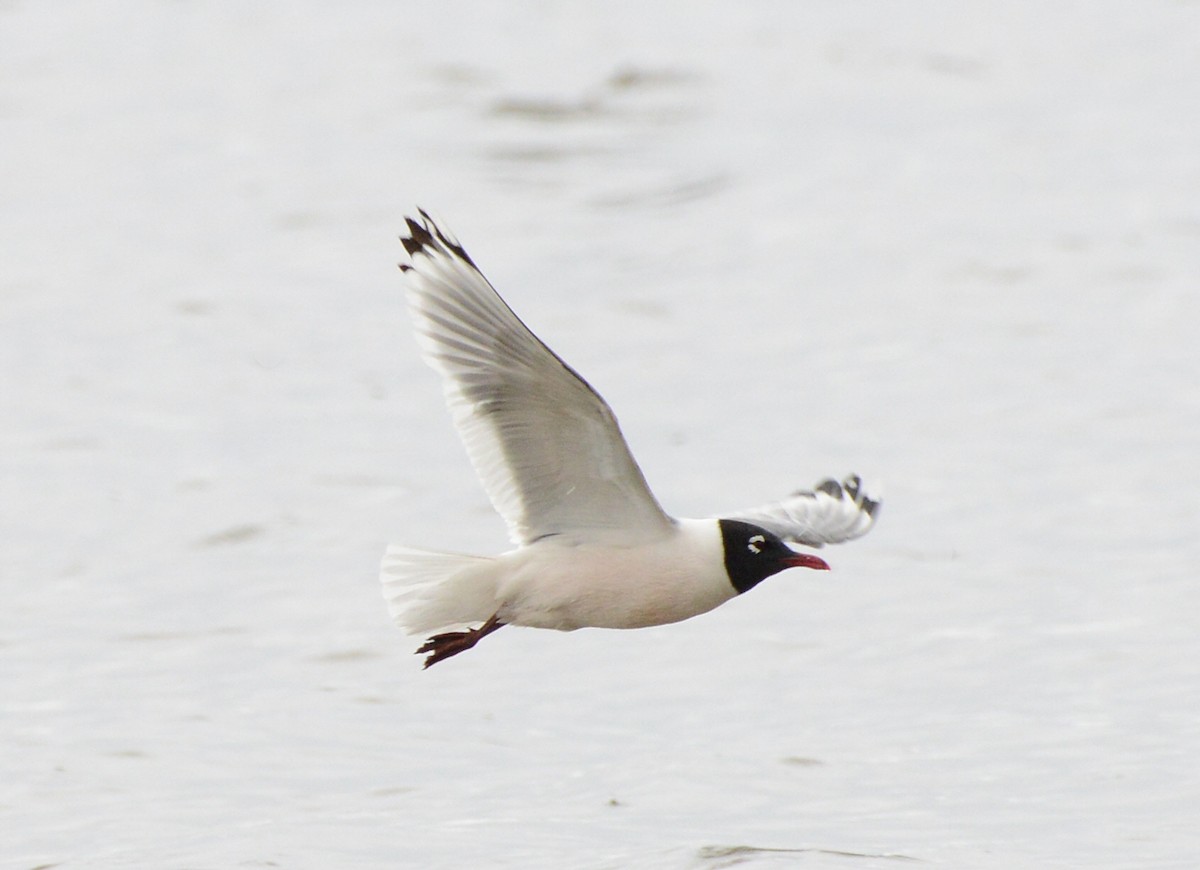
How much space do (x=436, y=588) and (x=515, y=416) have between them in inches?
20.9

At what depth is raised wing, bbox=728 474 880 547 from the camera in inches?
273

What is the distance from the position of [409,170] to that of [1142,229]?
5.74 meters

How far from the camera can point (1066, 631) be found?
10.0 m

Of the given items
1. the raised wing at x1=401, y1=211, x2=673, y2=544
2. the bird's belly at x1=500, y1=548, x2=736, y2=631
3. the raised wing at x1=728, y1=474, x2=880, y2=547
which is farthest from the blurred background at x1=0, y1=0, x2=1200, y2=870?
the raised wing at x1=401, y1=211, x2=673, y2=544

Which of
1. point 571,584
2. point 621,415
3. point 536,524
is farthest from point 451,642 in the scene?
point 621,415

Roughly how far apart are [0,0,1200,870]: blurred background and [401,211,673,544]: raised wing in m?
1.90

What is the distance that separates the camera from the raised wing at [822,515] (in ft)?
22.8

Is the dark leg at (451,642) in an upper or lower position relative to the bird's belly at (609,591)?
lower

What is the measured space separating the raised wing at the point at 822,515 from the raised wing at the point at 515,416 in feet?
2.94

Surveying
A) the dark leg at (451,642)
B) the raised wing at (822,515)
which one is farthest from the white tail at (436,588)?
the raised wing at (822,515)

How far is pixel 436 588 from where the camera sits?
601 centimetres

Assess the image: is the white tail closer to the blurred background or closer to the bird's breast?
the bird's breast

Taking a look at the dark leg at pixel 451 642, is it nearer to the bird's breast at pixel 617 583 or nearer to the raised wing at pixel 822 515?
the bird's breast at pixel 617 583

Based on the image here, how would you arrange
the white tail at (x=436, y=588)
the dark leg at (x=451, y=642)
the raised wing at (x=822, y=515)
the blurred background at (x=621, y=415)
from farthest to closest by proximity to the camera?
the blurred background at (x=621, y=415), the raised wing at (x=822, y=515), the white tail at (x=436, y=588), the dark leg at (x=451, y=642)
